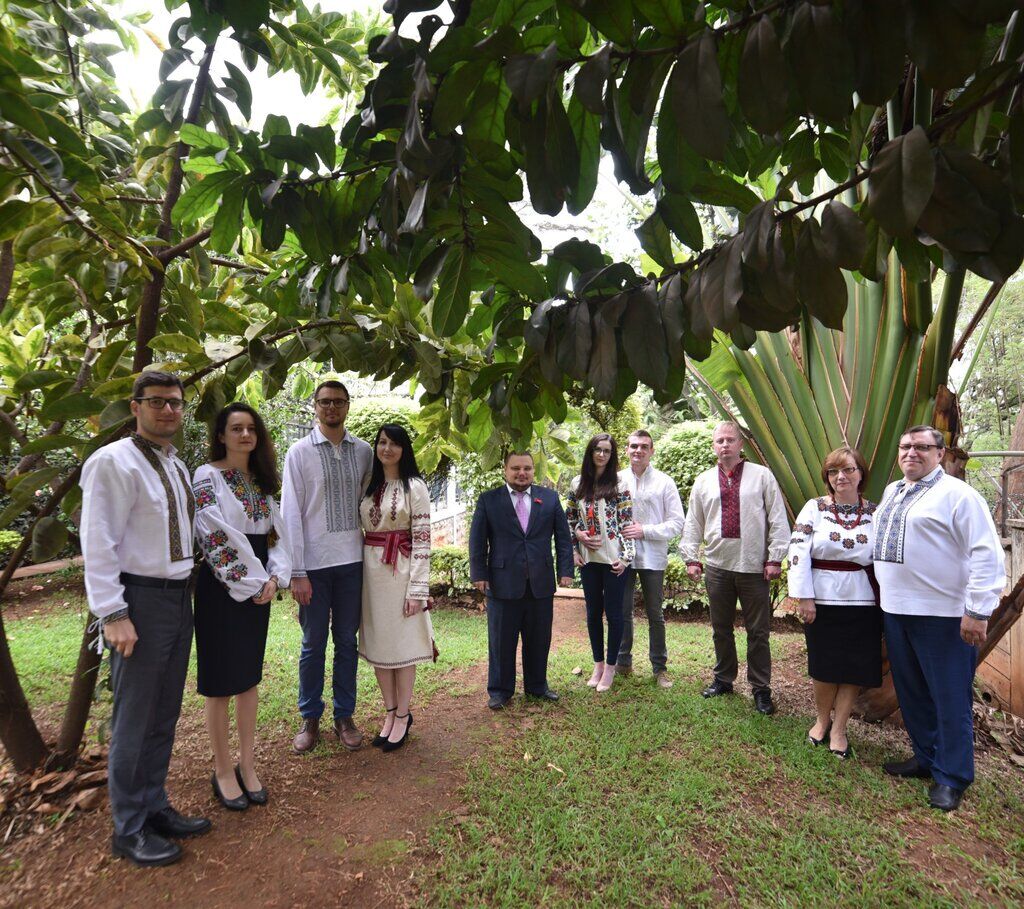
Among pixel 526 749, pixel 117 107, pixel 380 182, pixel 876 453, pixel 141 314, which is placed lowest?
pixel 526 749

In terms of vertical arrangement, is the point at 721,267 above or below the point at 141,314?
below

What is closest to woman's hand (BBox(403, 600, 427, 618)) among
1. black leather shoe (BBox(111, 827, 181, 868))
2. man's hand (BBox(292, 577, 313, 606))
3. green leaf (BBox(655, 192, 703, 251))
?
man's hand (BBox(292, 577, 313, 606))

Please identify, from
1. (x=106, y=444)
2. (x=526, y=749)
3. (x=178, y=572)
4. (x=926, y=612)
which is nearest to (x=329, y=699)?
(x=526, y=749)

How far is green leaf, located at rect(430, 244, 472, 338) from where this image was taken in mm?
1195

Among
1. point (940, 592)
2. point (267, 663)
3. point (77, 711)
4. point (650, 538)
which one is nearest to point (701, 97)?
point (940, 592)

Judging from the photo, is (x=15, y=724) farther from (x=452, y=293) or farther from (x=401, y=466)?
(x=452, y=293)

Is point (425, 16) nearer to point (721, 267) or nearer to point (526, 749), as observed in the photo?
point (721, 267)

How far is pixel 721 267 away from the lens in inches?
35.9

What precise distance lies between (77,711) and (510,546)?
244 centimetres

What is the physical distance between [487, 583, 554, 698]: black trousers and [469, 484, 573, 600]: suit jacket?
0.09 metres

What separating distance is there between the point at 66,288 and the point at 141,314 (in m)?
0.34

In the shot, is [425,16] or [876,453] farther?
[876,453]

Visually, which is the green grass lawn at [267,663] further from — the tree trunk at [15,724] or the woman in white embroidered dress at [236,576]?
the woman in white embroidered dress at [236,576]

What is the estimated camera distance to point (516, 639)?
4125 mm
